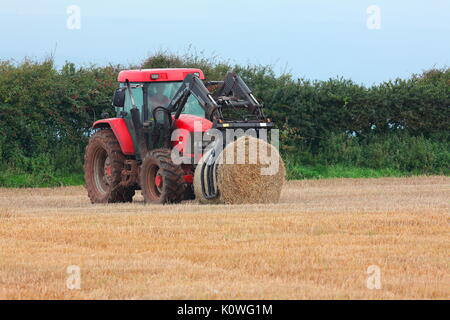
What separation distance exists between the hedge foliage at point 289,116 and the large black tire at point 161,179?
7254 mm

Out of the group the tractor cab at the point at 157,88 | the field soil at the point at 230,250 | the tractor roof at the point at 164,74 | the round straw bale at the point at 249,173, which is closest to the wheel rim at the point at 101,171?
the field soil at the point at 230,250

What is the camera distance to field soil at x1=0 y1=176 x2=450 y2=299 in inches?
364

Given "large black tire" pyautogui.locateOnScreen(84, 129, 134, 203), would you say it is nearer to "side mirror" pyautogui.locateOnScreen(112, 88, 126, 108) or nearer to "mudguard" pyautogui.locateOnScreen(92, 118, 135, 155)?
"mudguard" pyautogui.locateOnScreen(92, 118, 135, 155)

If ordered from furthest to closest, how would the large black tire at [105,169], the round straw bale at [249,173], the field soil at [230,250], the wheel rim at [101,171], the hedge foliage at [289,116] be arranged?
the hedge foliage at [289,116] → the wheel rim at [101,171] → the large black tire at [105,169] → the round straw bale at [249,173] → the field soil at [230,250]

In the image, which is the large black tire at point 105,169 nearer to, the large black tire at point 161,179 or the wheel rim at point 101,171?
the wheel rim at point 101,171

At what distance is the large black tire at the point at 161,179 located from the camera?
17703 mm

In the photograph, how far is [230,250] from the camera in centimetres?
1165

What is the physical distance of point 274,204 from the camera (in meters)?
Answer: 17.7

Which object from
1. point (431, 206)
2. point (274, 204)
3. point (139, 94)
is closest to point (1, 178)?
point (139, 94)

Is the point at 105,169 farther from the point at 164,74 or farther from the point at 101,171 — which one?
the point at 164,74

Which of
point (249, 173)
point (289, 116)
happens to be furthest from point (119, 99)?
point (289, 116)

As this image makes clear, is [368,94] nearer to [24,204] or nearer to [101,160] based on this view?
[101,160]
